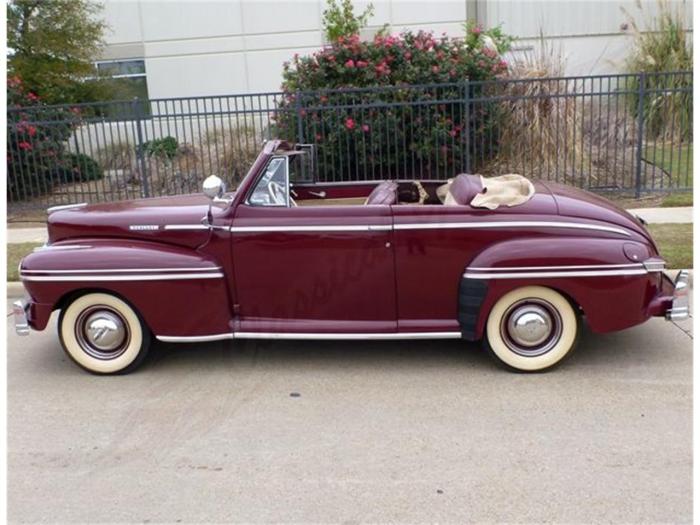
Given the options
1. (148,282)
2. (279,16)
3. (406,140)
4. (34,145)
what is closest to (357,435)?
(148,282)

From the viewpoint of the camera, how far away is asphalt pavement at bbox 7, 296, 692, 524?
3.09m

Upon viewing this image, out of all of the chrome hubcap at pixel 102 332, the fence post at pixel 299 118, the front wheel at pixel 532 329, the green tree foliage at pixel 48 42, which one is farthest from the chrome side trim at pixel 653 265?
the green tree foliage at pixel 48 42

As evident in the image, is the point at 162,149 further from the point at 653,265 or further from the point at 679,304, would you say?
the point at 679,304

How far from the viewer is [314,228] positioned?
4543 millimetres

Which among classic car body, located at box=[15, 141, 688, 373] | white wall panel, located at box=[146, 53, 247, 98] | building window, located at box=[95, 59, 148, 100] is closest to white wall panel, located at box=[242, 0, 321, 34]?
white wall panel, located at box=[146, 53, 247, 98]

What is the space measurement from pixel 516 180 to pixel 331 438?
2360 mm

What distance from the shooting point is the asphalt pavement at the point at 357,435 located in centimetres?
309

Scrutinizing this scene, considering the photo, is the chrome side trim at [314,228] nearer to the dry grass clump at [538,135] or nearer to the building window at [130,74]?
the dry grass clump at [538,135]

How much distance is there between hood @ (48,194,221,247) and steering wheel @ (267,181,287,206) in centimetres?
39

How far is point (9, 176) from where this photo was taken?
11.8 meters

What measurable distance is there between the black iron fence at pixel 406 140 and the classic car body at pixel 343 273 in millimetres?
6027

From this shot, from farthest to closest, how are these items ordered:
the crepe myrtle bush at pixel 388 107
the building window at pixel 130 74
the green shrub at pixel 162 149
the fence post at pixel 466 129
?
the building window at pixel 130 74 < the green shrub at pixel 162 149 < the crepe myrtle bush at pixel 388 107 < the fence post at pixel 466 129

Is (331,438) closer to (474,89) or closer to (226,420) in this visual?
(226,420)

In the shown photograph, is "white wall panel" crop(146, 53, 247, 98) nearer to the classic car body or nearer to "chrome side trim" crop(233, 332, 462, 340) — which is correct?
the classic car body
